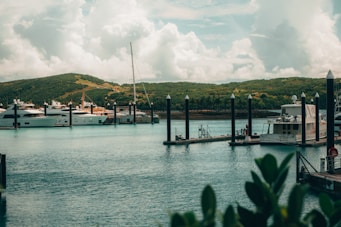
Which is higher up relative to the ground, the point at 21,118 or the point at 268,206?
the point at 268,206

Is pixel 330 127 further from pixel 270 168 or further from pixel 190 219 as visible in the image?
Answer: pixel 190 219

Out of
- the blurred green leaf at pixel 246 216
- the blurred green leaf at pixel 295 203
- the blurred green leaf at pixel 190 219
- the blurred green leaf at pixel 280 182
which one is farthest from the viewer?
the blurred green leaf at pixel 246 216

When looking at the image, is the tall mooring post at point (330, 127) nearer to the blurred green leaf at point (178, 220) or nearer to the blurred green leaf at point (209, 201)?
the blurred green leaf at point (209, 201)

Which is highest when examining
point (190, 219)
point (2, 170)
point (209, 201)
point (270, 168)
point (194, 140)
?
point (270, 168)

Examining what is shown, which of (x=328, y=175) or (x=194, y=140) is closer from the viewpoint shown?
(x=328, y=175)

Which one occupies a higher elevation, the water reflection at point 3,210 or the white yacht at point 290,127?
the white yacht at point 290,127

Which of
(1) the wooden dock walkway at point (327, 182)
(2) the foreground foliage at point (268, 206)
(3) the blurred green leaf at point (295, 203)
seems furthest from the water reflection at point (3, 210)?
(3) the blurred green leaf at point (295, 203)

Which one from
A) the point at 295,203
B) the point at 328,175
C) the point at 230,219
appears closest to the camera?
the point at 295,203

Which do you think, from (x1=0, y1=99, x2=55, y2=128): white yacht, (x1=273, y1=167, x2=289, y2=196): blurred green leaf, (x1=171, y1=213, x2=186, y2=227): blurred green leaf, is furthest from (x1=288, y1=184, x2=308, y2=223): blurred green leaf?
(x1=0, y1=99, x2=55, y2=128): white yacht

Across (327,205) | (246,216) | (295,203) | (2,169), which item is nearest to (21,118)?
(2,169)

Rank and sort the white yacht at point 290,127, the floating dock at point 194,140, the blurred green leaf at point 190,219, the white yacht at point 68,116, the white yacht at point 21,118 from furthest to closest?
the white yacht at point 68,116 → the white yacht at point 21,118 → the floating dock at point 194,140 → the white yacht at point 290,127 → the blurred green leaf at point 190,219

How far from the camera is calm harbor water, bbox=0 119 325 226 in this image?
108 feet

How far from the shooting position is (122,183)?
4569 centimetres

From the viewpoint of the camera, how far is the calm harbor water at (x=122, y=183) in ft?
108
